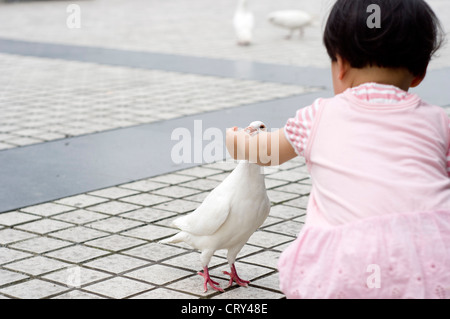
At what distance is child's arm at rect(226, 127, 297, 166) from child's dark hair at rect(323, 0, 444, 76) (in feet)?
1.06

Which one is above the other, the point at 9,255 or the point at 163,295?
the point at 9,255

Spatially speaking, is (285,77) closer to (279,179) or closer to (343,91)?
(279,179)

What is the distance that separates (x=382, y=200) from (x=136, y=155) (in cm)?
376

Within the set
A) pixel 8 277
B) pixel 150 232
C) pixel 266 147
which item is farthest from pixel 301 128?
pixel 150 232

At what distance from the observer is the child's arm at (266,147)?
2188mm

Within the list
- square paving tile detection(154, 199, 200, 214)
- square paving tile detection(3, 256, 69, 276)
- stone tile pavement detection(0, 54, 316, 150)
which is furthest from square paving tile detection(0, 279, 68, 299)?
stone tile pavement detection(0, 54, 316, 150)

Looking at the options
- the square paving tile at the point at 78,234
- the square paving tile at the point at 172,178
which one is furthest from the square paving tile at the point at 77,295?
the square paving tile at the point at 172,178

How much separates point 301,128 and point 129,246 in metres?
1.86

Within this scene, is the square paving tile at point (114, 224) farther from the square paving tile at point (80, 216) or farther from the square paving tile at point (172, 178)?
the square paving tile at point (172, 178)

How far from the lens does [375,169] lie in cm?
200

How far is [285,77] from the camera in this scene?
29.5ft

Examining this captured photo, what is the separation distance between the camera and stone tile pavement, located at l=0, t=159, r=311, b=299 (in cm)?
319

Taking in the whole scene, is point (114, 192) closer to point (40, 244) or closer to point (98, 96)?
point (40, 244)
